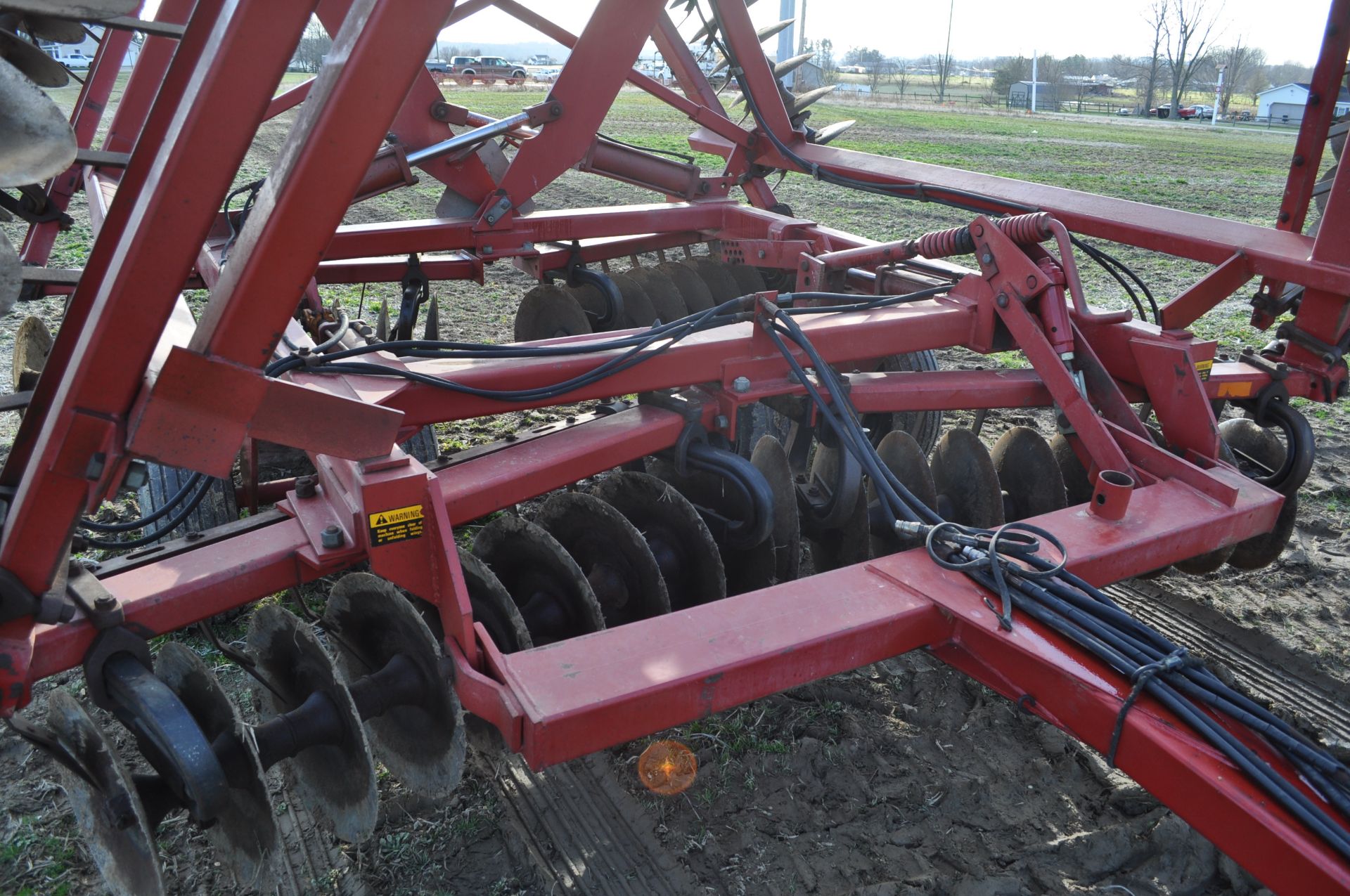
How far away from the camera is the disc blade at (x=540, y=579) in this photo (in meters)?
2.46

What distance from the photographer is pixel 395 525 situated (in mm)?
2096

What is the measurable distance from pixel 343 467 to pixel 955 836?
1.69m

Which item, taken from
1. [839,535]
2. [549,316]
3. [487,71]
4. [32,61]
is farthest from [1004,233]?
[487,71]

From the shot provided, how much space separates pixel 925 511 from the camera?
2.46 meters

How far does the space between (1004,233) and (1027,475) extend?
78 cm

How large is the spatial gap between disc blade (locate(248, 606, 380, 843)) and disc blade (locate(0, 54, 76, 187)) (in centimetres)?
100

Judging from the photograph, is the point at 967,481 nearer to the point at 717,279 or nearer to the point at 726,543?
the point at 726,543

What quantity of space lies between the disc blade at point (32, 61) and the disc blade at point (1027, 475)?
256cm

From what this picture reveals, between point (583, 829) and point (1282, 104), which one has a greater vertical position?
point (1282, 104)

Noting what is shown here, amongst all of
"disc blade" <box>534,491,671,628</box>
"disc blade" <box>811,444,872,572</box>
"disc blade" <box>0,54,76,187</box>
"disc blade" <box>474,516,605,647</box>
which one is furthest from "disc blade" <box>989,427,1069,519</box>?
"disc blade" <box>0,54,76,187</box>

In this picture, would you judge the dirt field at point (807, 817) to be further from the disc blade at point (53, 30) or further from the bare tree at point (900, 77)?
the bare tree at point (900, 77)

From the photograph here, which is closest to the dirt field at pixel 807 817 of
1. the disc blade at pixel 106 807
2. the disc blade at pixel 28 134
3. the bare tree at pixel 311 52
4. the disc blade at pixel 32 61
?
the disc blade at pixel 106 807

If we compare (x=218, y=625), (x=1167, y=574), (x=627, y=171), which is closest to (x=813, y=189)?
(x=627, y=171)

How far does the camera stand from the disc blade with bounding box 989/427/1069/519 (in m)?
3.21
